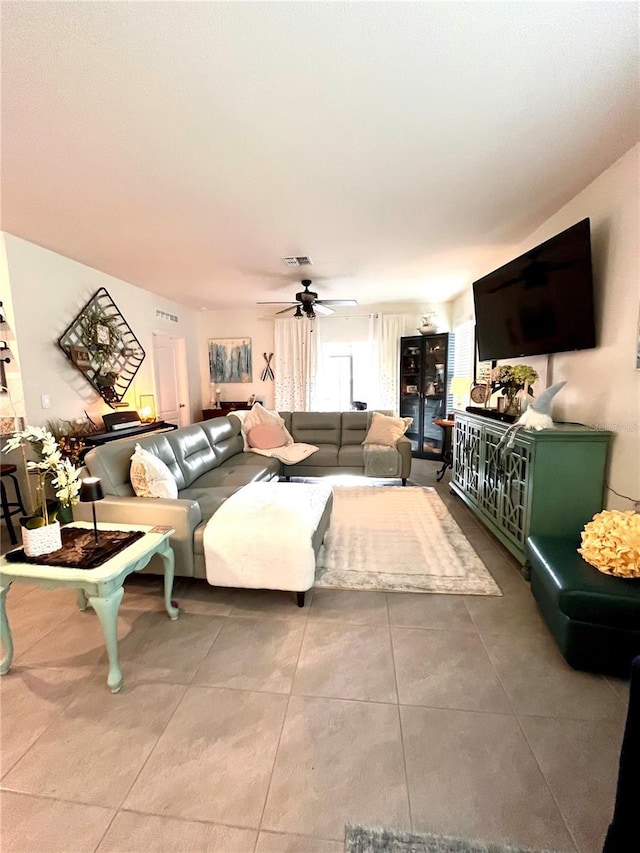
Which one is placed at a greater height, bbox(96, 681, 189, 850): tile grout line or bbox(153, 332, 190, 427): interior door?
bbox(153, 332, 190, 427): interior door

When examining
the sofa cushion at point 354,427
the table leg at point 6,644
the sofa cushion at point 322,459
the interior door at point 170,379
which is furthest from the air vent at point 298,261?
the table leg at point 6,644

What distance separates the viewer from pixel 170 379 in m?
5.82

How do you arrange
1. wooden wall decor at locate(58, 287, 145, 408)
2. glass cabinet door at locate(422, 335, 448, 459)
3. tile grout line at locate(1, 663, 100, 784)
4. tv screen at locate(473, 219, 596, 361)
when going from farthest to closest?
glass cabinet door at locate(422, 335, 448, 459) < wooden wall decor at locate(58, 287, 145, 408) < tv screen at locate(473, 219, 596, 361) < tile grout line at locate(1, 663, 100, 784)

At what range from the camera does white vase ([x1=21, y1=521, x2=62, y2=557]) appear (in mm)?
1571

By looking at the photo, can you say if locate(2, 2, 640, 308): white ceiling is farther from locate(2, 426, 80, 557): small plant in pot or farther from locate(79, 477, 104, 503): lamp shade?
locate(79, 477, 104, 503): lamp shade

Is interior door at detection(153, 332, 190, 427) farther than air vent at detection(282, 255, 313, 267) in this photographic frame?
Yes

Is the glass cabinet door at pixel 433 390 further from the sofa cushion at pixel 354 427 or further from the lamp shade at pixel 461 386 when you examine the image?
the lamp shade at pixel 461 386

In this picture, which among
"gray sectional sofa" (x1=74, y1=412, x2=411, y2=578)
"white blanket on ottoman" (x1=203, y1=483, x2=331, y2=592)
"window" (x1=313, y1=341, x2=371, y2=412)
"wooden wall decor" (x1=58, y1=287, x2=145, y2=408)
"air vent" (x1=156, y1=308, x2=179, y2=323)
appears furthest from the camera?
"window" (x1=313, y1=341, x2=371, y2=412)

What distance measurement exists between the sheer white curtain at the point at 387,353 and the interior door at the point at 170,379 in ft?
11.0

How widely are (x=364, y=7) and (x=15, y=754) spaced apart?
9.69ft

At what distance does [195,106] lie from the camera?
1.65 meters

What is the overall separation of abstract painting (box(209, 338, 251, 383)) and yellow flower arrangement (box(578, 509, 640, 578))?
228 inches

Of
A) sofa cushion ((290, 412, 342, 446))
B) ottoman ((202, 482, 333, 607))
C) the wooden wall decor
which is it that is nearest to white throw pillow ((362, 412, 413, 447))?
sofa cushion ((290, 412, 342, 446))

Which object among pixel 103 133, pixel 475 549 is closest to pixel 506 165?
pixel 103 133
